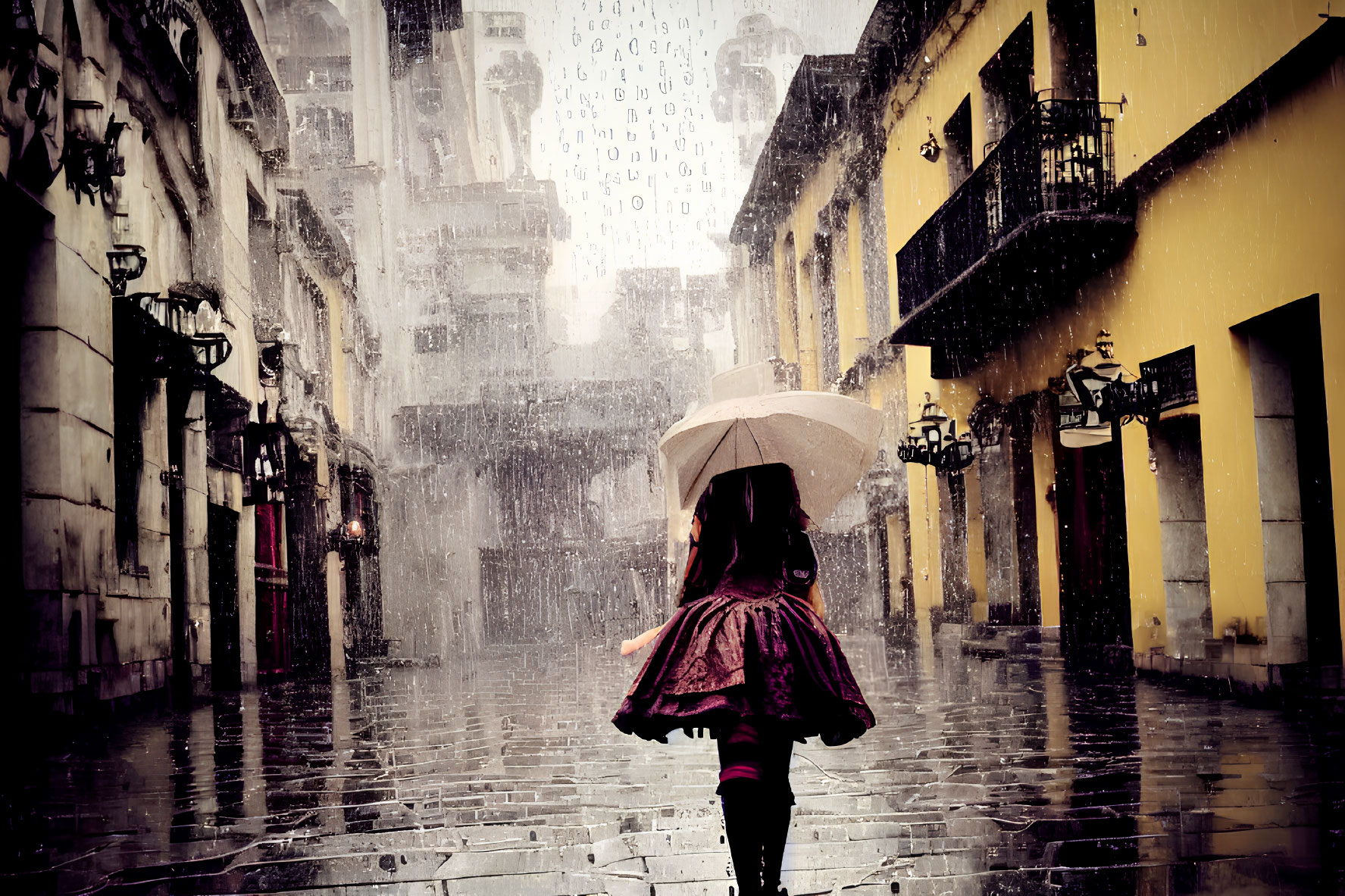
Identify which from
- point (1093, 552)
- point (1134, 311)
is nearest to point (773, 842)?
point (1134, 311)

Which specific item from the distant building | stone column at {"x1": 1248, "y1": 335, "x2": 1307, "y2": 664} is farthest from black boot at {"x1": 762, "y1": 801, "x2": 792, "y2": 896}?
the distant building

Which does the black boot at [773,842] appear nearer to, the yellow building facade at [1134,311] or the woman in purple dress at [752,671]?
the woman in purple dress at [752,671]

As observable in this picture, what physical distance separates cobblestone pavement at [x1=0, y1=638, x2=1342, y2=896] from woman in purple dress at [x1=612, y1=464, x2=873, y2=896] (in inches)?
27.0

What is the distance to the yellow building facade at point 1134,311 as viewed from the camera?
9.52m

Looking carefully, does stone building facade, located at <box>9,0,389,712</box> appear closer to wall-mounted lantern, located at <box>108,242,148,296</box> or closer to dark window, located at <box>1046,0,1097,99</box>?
wall-mounted lantern, located at <box>108,242,148,296</box>

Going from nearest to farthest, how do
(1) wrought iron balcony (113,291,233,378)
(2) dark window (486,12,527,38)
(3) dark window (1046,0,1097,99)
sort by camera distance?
(1) wrought iron balcony (113,291,233,378) < (3) dark window (1046,0,1097,99) < (2) dark window (486,12,527,38)

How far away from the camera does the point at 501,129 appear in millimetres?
63281

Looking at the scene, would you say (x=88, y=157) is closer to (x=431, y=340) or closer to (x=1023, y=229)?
(x=1023, y=229)

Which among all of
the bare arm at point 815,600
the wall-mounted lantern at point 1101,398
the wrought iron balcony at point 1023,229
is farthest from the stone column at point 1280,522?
the bare arm at point 815,600

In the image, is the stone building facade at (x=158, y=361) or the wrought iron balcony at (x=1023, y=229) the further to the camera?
the wrought iron balcony at (x=1023, y=229)

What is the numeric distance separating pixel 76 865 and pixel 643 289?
2115 inches

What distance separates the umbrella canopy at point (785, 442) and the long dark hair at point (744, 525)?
0.26 feet

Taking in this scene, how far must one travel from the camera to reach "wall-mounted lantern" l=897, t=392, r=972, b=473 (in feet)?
53.3

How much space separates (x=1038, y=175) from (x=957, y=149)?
5.54 metres
